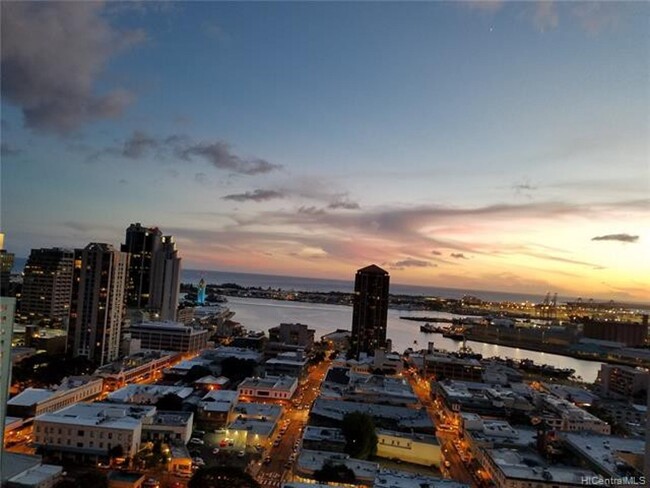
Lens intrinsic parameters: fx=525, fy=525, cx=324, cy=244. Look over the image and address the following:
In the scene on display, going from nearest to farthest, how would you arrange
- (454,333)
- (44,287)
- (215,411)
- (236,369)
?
(215,411), (236,369), (44,287), (454,333)

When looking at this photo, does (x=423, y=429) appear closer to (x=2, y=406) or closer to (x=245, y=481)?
(x=245, y=481)

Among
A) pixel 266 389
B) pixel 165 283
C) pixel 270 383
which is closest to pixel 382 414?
pixel 266 389

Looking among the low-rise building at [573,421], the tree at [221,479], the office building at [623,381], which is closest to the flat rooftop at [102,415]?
the tree at [221,479]

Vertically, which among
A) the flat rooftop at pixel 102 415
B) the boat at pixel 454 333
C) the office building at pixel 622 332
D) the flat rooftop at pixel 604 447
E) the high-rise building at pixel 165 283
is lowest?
the boat at pixel 454 333

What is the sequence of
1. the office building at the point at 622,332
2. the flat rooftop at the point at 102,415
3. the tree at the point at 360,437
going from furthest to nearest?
the office building at the point at 622,332
the tree at the point at 360,437
the flat rooftop at the point at 102,415

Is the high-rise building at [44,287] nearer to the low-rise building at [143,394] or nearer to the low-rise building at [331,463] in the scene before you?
the low-rise building at [143,394]

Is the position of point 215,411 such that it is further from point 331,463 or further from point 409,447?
point 409,447
